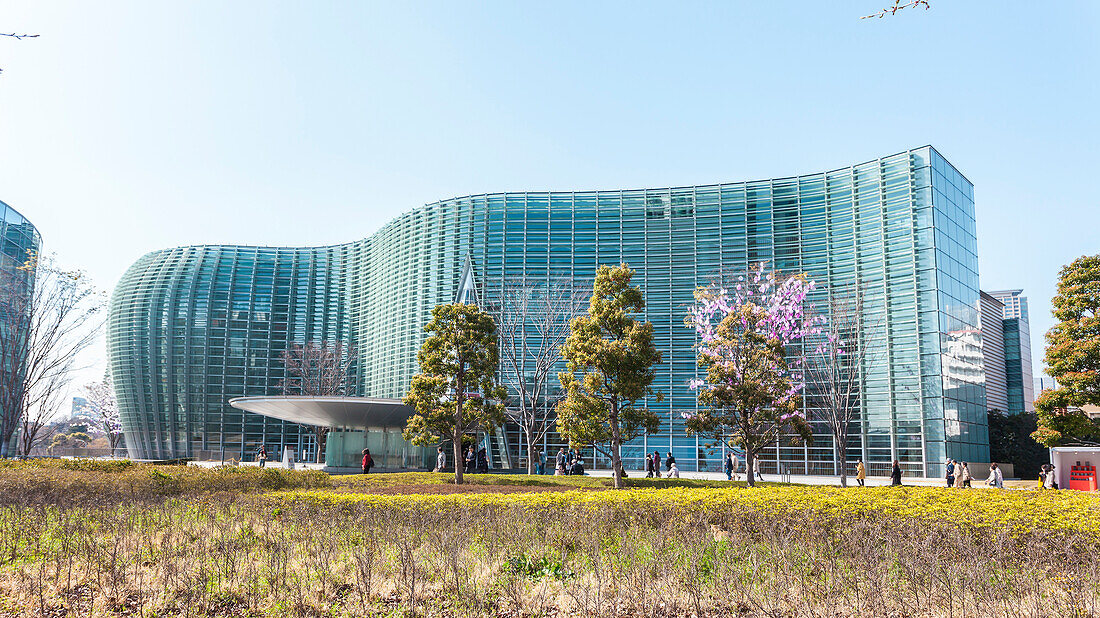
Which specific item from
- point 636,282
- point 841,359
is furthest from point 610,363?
point 636,282

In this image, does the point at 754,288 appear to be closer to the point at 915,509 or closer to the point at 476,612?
the point at 915,509

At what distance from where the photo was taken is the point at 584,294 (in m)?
43.9

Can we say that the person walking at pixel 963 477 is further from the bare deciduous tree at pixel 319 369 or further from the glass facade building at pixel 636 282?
the bare deciduous tree at pixel 319 369

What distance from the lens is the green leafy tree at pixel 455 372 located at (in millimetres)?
24609

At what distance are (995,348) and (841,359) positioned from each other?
37.3 m

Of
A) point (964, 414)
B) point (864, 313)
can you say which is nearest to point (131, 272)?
point (864, 313)

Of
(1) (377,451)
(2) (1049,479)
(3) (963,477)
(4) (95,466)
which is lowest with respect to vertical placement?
(2) (1049,479)

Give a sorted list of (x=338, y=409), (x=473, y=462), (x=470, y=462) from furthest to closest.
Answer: (x=473, y=462), (x=470, y=462), (x=338, y=409)

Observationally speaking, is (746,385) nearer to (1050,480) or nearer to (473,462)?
(1050,480)

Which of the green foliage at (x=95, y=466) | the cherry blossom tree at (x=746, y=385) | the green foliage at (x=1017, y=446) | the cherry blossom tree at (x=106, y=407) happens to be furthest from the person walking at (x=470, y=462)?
the cherry blossom tree at (x=106, y=407)

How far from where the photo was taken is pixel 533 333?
46.2 meters

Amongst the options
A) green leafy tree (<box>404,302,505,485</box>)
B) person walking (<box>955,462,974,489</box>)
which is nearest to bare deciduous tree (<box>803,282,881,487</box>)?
person walking (<box>955,462,974,489</box>)

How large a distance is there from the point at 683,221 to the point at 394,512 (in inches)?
1559

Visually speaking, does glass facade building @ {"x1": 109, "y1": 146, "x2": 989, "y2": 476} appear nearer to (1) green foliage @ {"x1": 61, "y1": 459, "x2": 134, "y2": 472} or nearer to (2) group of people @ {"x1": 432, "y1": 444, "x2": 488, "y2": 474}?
(2) group of people @ {"x1": 432, "y1": 444, "x2": 488, "y2": 474}
